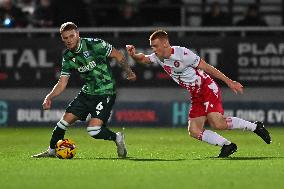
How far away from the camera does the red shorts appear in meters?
12.4

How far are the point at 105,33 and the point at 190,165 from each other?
9.07m

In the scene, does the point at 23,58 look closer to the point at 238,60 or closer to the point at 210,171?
the point at 238,60

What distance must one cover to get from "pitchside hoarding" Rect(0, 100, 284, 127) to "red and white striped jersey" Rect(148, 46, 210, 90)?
6699mm

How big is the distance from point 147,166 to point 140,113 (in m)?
8.57

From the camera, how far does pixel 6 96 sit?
19750 mm

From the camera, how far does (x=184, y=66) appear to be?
1216cm

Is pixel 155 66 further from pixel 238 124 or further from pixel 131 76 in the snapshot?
pixel 131 76

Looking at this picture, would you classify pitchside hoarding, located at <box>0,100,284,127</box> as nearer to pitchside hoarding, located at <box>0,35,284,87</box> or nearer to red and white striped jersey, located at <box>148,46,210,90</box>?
pitchside hoarding, located at <box>0,35,284,87</box>

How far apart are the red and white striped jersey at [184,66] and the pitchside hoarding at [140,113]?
22.0ft

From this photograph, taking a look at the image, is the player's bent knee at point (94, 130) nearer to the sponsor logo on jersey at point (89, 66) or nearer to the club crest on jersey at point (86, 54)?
the sponsor logo on jersey at point (89, 66)

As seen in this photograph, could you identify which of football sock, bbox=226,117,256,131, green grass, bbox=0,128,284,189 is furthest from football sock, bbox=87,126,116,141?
football sock, bbox=226,117,256,131

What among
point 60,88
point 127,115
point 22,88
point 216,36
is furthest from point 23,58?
point 60,88

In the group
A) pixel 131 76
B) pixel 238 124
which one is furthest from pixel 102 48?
pixel 238 124

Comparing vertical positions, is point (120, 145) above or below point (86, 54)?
below
